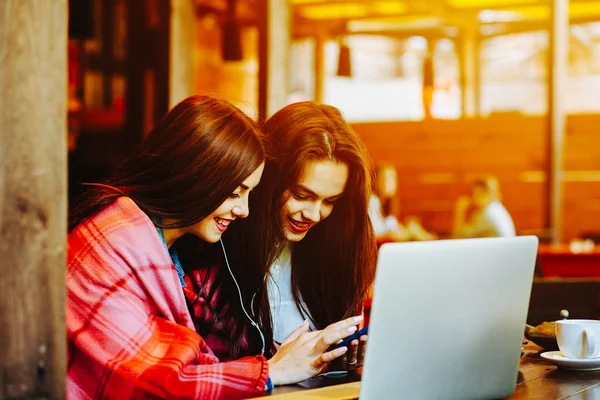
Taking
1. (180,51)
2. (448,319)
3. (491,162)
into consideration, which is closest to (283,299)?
(448,319)

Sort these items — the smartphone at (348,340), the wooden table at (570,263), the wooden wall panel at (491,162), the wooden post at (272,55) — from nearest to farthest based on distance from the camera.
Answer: the smartphone at (348,340) → the wooden post at (272,55) → the wooden table at (570,263) → the wooden wall panel at (491,162)

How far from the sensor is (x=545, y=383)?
1720 mm

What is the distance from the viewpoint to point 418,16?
10.3m

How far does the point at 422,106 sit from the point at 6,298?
33.4 feet

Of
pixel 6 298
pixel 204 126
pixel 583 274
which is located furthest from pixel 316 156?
pixel 583 274

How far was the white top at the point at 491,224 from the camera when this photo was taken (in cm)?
731

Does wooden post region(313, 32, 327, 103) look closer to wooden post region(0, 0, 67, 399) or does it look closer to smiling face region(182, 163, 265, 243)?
smiling face region(182, 163, 265, 243)

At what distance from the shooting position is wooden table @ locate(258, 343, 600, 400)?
1614 mm

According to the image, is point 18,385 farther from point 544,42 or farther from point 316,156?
point 544,42

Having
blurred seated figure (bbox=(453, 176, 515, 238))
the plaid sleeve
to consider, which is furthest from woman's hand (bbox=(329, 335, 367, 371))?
blurred seated figure (bbox=(453, 176, 515, 238))

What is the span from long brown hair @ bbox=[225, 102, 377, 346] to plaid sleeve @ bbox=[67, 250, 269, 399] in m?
0.50

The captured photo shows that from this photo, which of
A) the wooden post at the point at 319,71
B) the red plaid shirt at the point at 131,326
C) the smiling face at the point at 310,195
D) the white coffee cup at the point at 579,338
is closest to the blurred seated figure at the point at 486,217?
the wooden post at the point at 319,71

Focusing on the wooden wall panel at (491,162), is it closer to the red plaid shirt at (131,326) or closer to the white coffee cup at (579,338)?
the white coffee cup at (579,338)

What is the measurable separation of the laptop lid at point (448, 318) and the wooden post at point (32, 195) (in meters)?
0.49
